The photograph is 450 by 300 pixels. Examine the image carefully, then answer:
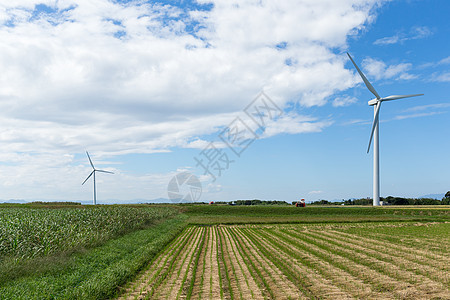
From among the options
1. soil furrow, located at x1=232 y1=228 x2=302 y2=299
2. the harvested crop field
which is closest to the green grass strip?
the harvested crop field

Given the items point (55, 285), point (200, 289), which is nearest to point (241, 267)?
point (200, 289)

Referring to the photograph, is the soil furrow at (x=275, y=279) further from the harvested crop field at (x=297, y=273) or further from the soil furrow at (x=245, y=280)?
the soil furrow at (x=245, y=280)

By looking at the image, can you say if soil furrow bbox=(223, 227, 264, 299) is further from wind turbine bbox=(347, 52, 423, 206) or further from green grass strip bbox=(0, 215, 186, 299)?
wind turbine bbox=(347, 52, 423, 206)

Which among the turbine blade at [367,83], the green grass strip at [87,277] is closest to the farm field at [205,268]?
the green grass strip at [87,277]

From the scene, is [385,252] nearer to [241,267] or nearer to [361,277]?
[361,277]

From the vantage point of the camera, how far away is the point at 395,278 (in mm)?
14727

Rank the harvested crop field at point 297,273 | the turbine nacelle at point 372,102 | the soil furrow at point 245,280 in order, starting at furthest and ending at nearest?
the turbine nacelle at point 372,102, the harvested crop field at point 297,273, the soil furrow at point 245,280

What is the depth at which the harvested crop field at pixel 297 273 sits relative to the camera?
12.6 meters

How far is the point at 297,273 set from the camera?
15578mm

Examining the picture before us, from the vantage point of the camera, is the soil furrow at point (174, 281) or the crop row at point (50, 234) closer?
the soil furrow at point (174, 281)

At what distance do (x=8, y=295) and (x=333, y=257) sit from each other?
1588cm

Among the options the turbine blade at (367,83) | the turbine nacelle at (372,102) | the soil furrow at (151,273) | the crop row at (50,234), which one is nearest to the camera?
the soil furrow at (151,273)

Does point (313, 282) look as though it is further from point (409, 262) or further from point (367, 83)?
point (367, 83)

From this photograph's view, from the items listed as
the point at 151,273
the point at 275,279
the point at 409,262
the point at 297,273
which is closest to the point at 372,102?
the point at 409,262
